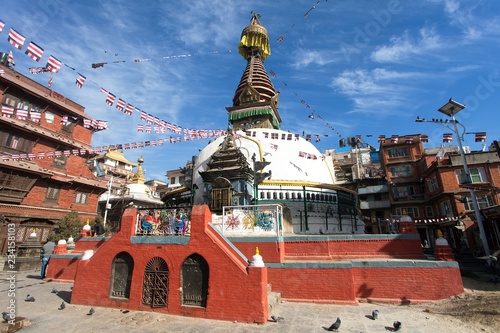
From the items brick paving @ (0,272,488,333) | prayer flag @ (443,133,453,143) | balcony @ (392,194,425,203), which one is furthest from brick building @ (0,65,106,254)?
balcony @ (392,194,425,203)

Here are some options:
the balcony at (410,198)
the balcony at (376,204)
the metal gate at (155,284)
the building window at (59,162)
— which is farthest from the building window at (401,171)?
the building window at (59,162)

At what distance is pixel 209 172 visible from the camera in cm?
1759

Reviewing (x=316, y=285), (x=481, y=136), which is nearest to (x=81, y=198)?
(x=316, y=285)

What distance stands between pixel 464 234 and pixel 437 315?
74.6ft

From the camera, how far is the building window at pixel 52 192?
24734mm

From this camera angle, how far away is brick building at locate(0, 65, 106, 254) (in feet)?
69.7

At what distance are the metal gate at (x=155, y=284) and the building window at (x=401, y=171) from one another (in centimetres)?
3637

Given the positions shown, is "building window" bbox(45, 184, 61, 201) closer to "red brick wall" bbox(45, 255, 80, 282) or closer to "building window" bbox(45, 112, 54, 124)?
"building window" bbox(45, 112, 54, 124)

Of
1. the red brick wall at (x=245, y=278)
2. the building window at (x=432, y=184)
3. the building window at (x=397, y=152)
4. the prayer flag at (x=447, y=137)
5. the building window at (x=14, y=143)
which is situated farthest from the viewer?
the building window at (x=397, y=152)

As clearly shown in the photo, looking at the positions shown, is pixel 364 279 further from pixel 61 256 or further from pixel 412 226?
pixel 61 256

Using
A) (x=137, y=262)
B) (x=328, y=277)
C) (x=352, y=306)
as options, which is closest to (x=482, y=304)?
(x=352, y=306)

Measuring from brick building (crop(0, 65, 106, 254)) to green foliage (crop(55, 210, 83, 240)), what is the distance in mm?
1679

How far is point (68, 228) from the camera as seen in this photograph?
2328 cm

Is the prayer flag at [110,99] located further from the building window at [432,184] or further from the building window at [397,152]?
the building window at [397,152]
